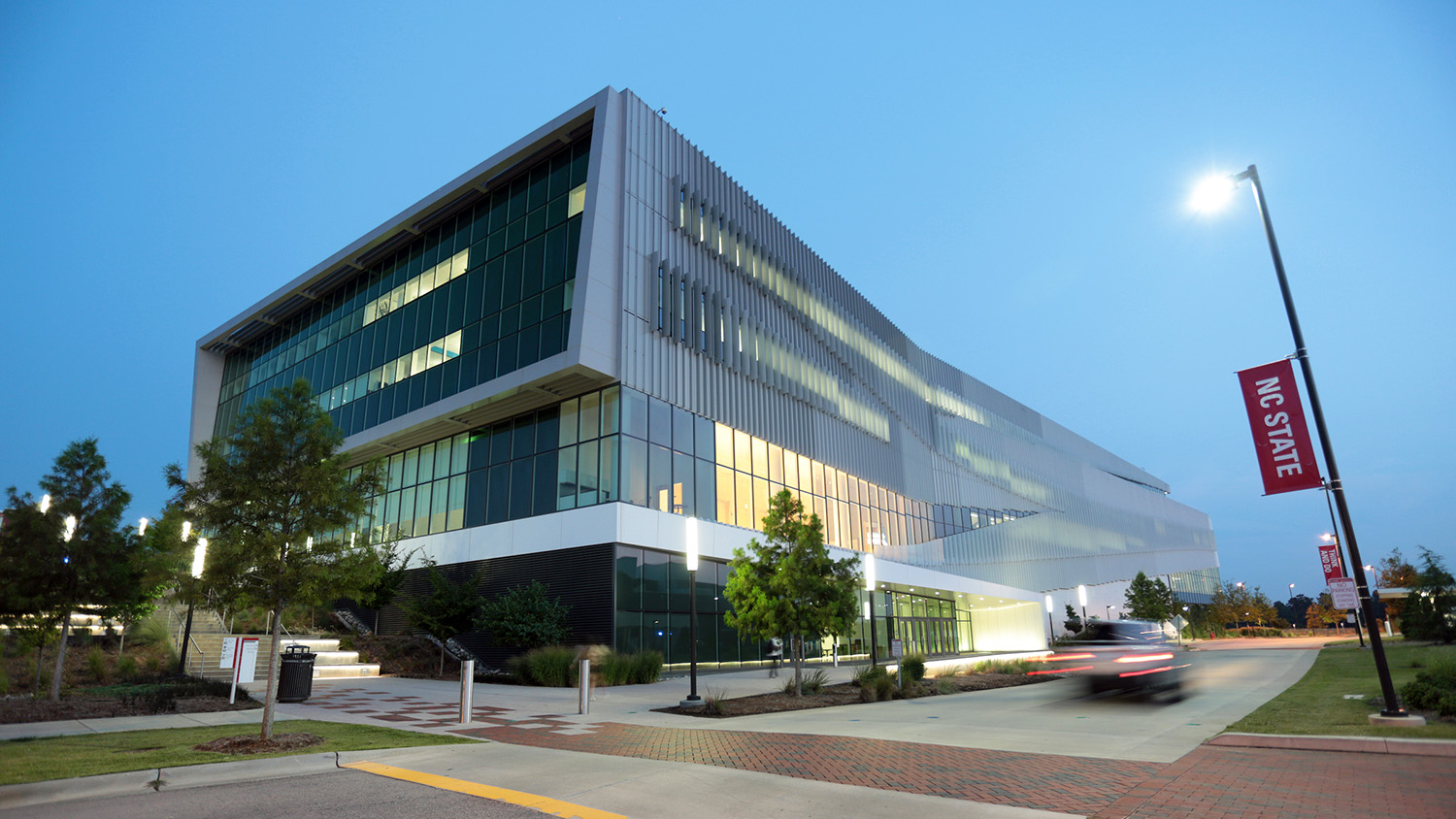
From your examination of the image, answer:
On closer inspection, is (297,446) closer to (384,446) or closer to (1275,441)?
(1275,441)

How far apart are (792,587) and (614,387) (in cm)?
1079

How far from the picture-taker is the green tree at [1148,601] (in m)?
55.7

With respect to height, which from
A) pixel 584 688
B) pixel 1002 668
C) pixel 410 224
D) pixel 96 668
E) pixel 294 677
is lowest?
pixel 1002 668

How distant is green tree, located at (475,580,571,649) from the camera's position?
24.2m

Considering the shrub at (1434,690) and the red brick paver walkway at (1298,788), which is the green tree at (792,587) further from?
the shrub at (1434,690)

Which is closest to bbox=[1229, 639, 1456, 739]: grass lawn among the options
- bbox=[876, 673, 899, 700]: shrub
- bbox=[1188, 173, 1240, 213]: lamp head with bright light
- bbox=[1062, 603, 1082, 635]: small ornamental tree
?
bbox=[876, 673, 899, 700]: shrub

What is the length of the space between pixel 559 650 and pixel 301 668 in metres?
8.13

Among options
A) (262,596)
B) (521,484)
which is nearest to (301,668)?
(262,596)

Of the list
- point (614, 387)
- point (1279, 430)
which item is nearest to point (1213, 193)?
point (1279, 430)

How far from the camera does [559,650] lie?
23.4 m

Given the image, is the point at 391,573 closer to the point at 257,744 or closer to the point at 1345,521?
the point at 257,744

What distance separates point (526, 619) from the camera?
956 inches

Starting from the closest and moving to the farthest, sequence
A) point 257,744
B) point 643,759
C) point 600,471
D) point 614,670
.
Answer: point 643,759, point 257,744, point 614,670, point 600,471

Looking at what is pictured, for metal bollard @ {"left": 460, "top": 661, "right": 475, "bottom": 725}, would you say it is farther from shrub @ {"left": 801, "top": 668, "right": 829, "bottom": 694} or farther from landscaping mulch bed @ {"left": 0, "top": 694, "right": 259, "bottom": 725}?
shrub @ {"left": 801, "top": 668, "right": 829, "bottom": 694}
